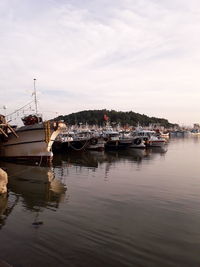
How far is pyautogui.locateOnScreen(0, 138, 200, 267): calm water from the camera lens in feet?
26.9

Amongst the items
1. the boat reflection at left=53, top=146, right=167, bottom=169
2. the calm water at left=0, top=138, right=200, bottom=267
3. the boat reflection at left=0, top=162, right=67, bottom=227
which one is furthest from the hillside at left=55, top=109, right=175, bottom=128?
the calm water at left=0, top=138, right=200, bottom=267

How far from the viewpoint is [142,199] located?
580 inches

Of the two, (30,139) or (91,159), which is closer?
(30,139)

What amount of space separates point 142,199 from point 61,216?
15.7 feet

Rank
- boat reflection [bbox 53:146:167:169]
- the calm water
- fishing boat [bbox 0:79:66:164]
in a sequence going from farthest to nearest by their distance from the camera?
1. boat reflection [bbox 53:146:167:169]
2. fishing boat [bbox 0:79:66:164]
3. the calm water

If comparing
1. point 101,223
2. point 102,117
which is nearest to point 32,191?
point 101,223

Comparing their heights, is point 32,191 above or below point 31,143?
below

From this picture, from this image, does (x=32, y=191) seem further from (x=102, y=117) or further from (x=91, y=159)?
(x=102, y=117)

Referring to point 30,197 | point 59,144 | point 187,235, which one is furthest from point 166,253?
point 59,144

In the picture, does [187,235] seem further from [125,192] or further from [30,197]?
[30,197]

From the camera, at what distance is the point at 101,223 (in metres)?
10.9

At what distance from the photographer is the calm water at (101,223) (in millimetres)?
8203

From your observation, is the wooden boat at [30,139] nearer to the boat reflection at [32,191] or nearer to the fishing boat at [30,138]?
the fishing boat at [30,138]

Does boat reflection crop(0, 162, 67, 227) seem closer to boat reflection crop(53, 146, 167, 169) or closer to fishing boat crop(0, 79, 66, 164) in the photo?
fishing boat crop(0, 79, 66, 164)
